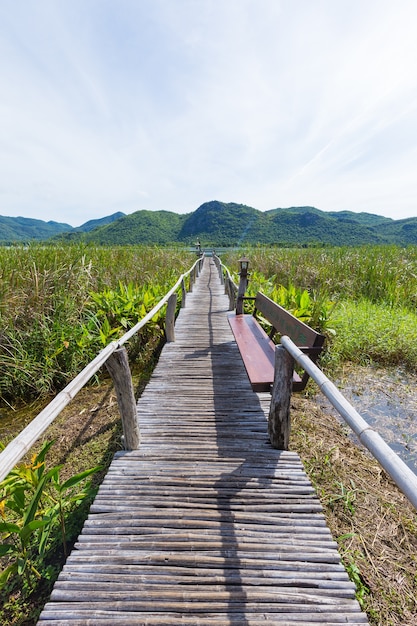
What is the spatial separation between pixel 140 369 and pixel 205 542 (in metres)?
3.37

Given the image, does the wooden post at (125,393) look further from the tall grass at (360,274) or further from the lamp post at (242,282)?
the tall grass at (360,274)

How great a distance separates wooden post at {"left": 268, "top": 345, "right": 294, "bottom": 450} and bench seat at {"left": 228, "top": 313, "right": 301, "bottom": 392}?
203 millimetres

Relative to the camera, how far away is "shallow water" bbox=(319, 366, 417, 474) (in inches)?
123

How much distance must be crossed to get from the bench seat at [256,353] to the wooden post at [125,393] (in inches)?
43.5

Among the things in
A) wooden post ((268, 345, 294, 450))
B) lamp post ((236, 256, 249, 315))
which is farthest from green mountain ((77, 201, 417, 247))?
wooden post ((268, 345, 294, 450))

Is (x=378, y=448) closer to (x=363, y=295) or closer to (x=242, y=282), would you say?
(x=242, y=282)

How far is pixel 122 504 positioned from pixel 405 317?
6.35 meters

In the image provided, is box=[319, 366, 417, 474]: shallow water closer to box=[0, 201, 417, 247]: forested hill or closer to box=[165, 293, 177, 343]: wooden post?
box=[165, 293, 177, 343]: wooden post

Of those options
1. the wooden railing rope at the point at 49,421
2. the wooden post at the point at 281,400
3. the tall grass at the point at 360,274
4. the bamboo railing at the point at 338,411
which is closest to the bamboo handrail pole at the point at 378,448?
the bamboo railing at the point at 338,411

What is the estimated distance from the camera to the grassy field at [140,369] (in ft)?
5.93

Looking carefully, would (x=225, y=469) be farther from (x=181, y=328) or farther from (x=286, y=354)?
(x=181, y=328)

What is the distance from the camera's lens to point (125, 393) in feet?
7.57

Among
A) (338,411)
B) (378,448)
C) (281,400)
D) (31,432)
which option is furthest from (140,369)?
(378,448)

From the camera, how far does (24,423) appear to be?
11.4 feet
